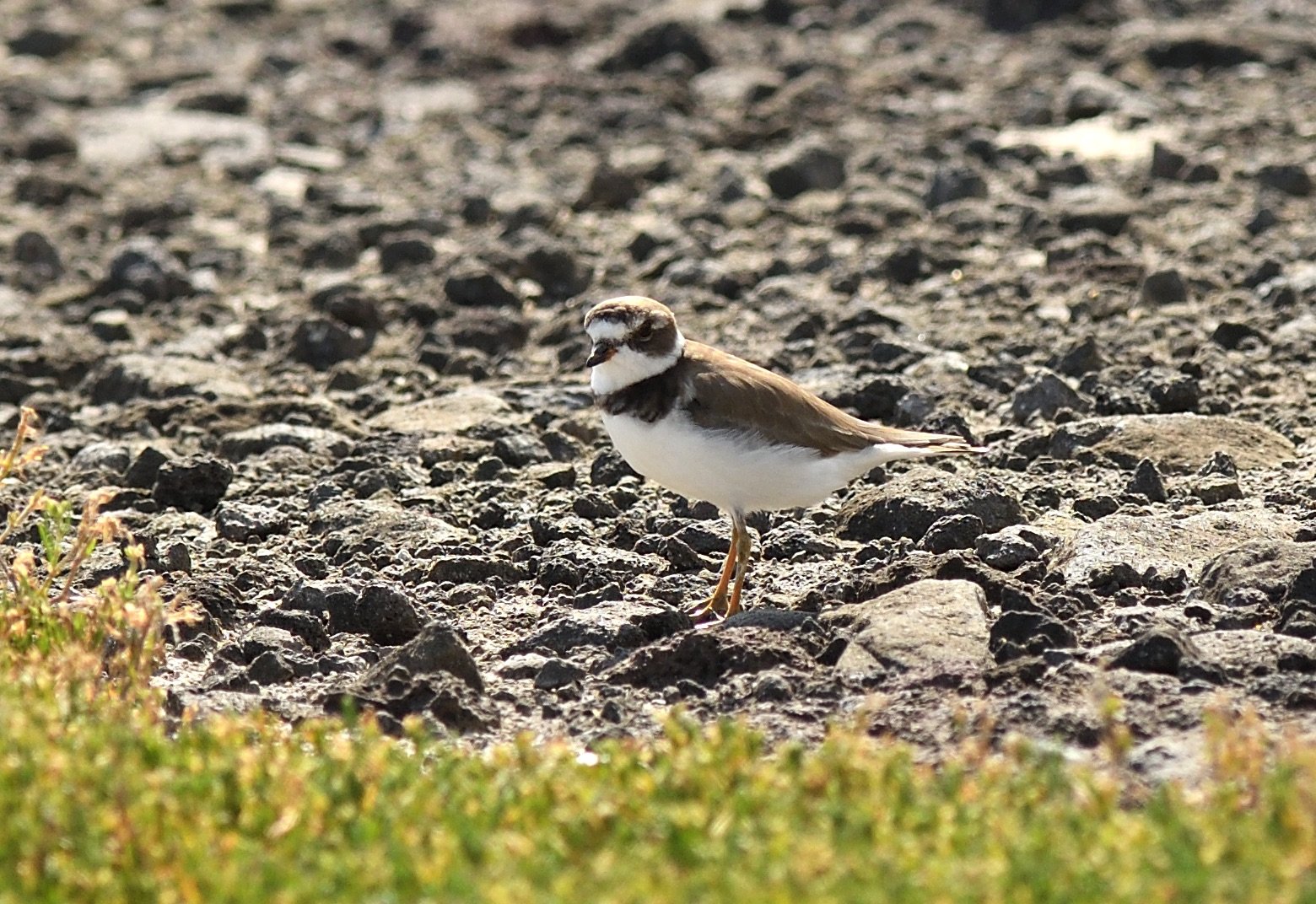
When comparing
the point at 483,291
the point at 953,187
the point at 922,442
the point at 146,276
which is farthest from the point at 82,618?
the point at 953,187

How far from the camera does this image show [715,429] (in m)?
7.74

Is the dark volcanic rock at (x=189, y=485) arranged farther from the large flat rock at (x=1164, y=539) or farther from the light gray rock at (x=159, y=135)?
the light gray rock at (x=159, y=135)

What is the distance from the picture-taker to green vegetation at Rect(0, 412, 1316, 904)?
15.5ft

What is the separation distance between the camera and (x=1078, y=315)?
1155 centimetres

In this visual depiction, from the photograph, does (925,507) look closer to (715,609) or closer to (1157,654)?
(715,609)

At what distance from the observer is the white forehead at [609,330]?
7.87 metres

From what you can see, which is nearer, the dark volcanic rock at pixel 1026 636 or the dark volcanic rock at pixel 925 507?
the dark volcanic rock at pixel 1026 636

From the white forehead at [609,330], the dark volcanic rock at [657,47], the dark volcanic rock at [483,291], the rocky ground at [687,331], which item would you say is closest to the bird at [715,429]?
the white forehead at [609,330]

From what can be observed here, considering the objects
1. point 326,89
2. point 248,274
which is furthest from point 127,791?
point 326,89

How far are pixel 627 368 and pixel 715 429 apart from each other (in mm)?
483

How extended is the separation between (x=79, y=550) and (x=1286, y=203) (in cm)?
937

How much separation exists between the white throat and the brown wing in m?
0.11

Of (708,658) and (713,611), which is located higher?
(708,658)

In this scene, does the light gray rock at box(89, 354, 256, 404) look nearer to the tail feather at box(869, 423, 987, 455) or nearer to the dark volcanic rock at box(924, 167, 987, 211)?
the tail feather at box(869, 423, 987, 455)
